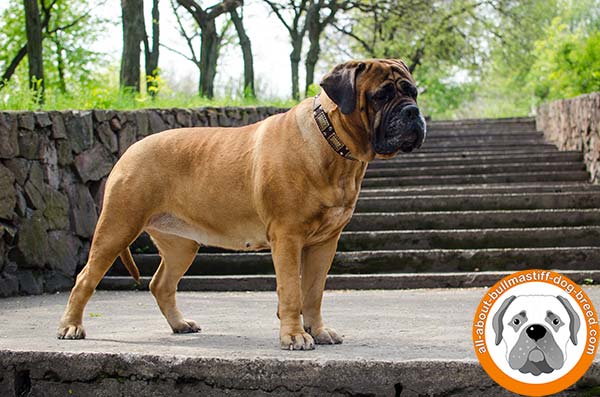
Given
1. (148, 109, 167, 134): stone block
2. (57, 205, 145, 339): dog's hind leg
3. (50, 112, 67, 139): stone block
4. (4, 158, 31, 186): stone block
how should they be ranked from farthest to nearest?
1. (148, 109, 167, 134): stone block
2. (50, 112, 67, 139): stone block
3. (4, 158, 31, 186): stone block
4. (57, 205, 145, 339): dog's hind leg

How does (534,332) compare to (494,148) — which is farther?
(494,148)

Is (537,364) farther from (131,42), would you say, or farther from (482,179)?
(131,42)

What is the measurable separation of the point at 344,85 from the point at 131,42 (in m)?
9.73

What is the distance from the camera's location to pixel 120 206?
5520mm

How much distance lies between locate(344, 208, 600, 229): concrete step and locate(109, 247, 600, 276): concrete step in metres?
0.89

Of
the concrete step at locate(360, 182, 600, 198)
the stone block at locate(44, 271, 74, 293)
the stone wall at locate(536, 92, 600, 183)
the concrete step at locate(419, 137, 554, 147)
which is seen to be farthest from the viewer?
the concrete step at locate(419, 137, 554, 147)

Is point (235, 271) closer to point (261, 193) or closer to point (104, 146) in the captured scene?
point (104, 146)

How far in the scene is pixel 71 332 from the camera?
18.2 feet

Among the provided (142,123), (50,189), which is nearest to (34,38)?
(142,123)

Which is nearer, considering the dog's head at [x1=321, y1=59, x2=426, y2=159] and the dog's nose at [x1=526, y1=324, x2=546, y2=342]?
the dog's nose at [x1=526, y1=324, x2=546, y2=342]

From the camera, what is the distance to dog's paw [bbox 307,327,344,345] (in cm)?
529

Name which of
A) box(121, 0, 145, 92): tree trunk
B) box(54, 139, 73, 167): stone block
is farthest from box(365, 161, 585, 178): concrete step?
box(54, 139, 73, 167): stone block

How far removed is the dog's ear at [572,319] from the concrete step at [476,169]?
29.4 feet

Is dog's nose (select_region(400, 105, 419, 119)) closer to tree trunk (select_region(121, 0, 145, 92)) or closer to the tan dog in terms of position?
the tan dog
